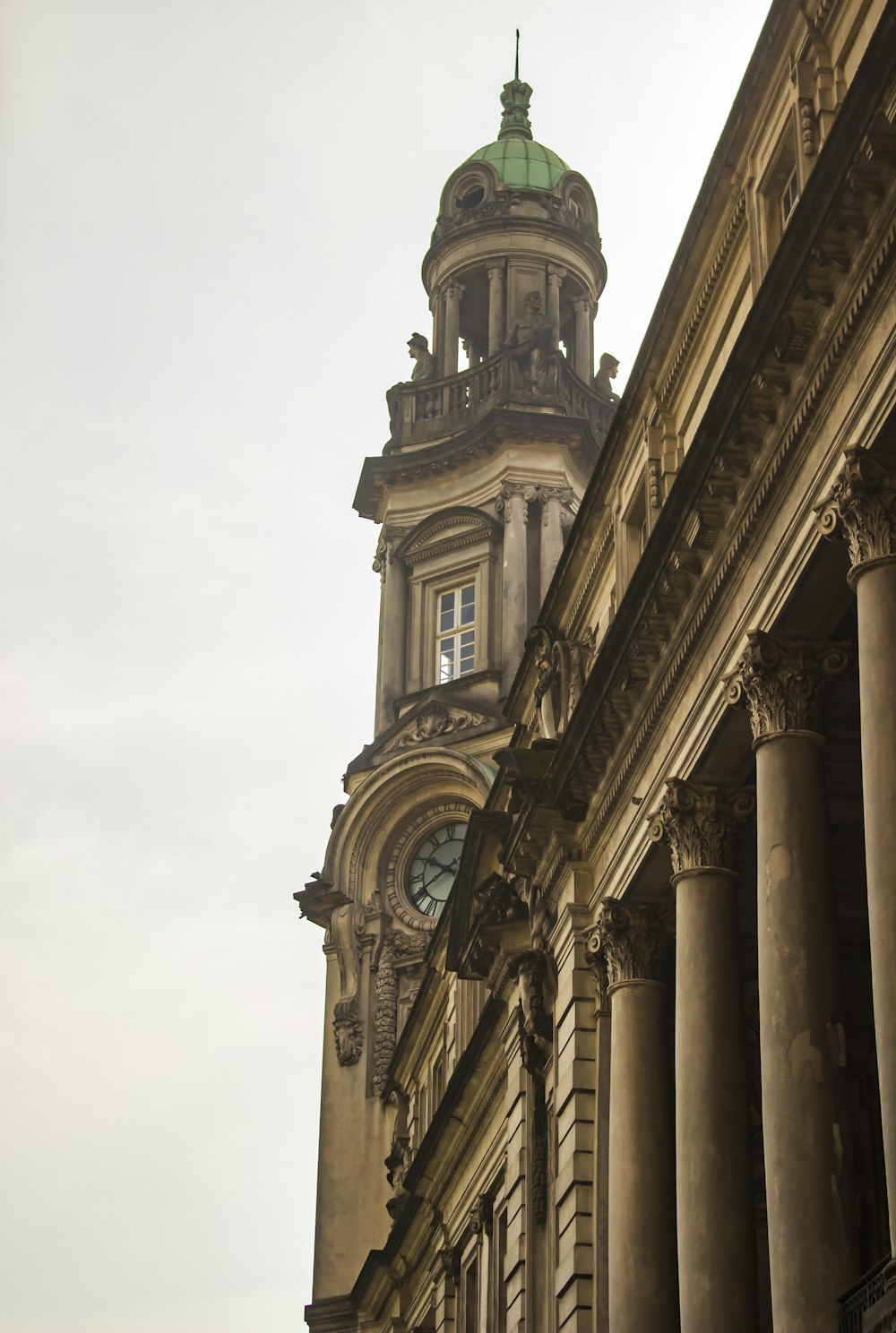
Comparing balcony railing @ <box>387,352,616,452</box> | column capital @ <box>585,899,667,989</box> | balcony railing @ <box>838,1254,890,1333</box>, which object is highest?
balcony railing @ <box>387,352,616,452</box>

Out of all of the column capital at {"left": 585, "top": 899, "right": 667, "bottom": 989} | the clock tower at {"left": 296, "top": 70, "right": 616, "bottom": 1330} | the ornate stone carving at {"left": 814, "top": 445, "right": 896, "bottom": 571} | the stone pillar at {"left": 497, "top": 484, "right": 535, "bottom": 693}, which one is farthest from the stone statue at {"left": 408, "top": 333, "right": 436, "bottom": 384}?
the ornate stone carving at {"left": 814, "top": 445, "right": 896, "bottom": 571}

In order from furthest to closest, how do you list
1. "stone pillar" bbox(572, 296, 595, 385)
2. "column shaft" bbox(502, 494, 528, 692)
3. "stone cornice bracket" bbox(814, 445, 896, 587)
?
"stone pillar" bbox(572, 296, 595, 385) < "column shaft" bbox(502, 494, 528, 692) < "stone cornice bracket" bbox(814, 445, 896, 587)

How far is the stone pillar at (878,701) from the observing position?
61.9ft

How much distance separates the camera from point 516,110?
2975 inches

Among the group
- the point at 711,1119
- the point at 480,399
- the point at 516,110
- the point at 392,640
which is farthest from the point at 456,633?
the point at 711,1119

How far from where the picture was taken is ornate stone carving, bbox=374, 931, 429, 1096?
57406 millimetres

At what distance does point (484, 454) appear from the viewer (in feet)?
204

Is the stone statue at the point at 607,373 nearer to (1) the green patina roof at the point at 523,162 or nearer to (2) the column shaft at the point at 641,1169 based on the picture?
(1) the green patina roof at the point at 523,162

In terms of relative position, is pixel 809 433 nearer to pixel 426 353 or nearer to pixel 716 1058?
pixel 716 1058

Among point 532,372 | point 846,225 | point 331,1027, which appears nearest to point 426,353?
point 532,372

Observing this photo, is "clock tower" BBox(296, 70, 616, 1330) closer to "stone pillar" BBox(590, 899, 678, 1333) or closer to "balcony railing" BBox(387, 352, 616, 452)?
"balcony railing" BBox(387, 352, 616, 452)

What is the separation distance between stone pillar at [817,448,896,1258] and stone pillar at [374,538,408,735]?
3855 cm

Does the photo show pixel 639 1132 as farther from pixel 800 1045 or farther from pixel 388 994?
pixel 388 994

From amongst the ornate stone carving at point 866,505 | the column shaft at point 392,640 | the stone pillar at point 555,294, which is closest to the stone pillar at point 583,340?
the stone pillar at point 555,294
